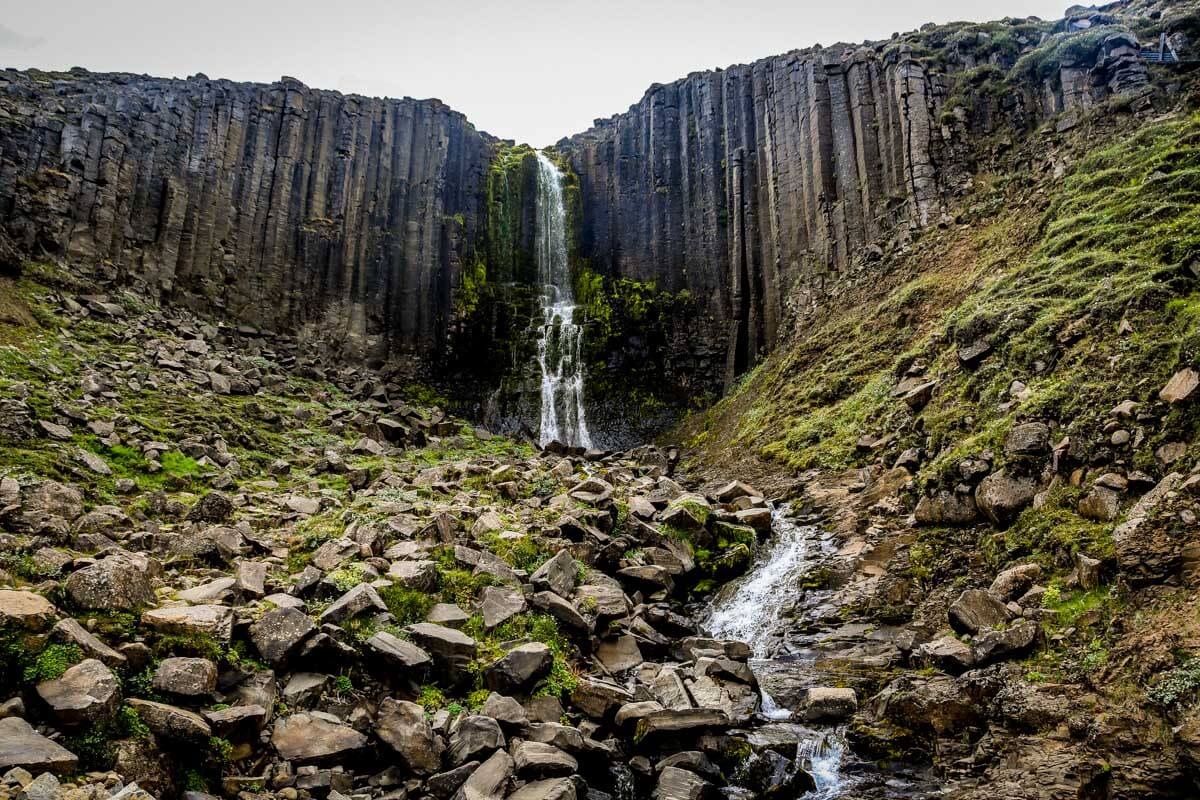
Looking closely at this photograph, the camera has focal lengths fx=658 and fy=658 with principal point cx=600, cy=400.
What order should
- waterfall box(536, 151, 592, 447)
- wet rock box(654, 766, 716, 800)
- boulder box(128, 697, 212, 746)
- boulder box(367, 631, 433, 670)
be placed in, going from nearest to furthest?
boulder box(128, 697, 212, 746), wet rock box(654, 766, 716, 800), boulder box(367, 631, 433, 670), waterfall box(536, 151, 592, 447)

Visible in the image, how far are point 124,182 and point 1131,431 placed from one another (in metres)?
29.4

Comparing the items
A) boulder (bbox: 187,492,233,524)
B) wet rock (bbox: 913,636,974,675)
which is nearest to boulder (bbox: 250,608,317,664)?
boulder (bbox: 187,492,233,524)

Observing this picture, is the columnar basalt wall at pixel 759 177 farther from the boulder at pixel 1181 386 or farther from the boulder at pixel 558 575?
the boulder at pixel 558 575

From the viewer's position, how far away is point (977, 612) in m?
6.71

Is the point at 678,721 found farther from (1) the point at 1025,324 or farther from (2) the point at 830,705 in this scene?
(1) the point at 1025,324

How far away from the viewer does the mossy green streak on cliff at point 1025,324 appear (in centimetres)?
852

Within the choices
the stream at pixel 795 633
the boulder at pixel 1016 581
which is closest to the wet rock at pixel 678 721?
the stream at pixel 795 633

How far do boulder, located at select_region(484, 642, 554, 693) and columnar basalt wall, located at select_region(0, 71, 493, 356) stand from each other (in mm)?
22762

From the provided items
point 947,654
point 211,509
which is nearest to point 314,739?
point 211,509

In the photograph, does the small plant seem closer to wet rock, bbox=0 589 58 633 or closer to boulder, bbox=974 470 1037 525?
boulder, bbox=974 470 1037 525

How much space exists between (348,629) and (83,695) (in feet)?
6.90

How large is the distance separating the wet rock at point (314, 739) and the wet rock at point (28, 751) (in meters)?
1.34

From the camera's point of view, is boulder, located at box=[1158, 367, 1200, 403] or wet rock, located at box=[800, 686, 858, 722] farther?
boulder, located at box=[1158, 367, 1200, 403]

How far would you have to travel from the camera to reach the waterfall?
2859 centimetres
